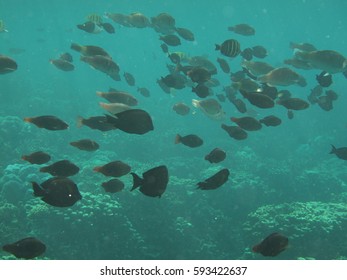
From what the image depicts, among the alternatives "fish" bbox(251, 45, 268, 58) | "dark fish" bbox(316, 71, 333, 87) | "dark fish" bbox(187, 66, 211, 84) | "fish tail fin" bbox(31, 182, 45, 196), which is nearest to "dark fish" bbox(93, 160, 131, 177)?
"fish tail fin" bbox(31, 182, 45, 196)

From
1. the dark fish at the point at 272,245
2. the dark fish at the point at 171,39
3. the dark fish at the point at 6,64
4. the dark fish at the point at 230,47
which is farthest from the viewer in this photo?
the dark fish at the point at 171,39

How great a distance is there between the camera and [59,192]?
4.11 m

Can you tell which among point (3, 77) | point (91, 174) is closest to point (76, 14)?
point (3, 77)

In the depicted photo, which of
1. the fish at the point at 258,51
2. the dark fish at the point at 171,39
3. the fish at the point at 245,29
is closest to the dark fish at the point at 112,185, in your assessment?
the dark fish at the point at 171,39

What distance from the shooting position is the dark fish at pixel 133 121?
3836 mm

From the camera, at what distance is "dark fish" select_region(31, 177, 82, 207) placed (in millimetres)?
4070

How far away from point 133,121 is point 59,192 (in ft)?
4.44

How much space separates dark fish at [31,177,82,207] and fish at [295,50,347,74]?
225 inches

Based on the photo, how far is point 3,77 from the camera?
107 ft

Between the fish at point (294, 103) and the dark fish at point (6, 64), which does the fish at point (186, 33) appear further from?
the dark fish at point (6, 64)

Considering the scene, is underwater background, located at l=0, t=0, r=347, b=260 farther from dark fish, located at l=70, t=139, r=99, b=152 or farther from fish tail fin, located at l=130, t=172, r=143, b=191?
fish tail fin, located at l=130, t=172, r=143, b=191

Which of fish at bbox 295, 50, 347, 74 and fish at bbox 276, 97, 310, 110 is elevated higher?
fish at bbox 295, 50, 347, 74

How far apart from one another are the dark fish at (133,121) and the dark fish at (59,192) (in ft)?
3.55

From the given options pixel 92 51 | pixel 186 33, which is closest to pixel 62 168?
pixel 92 51
